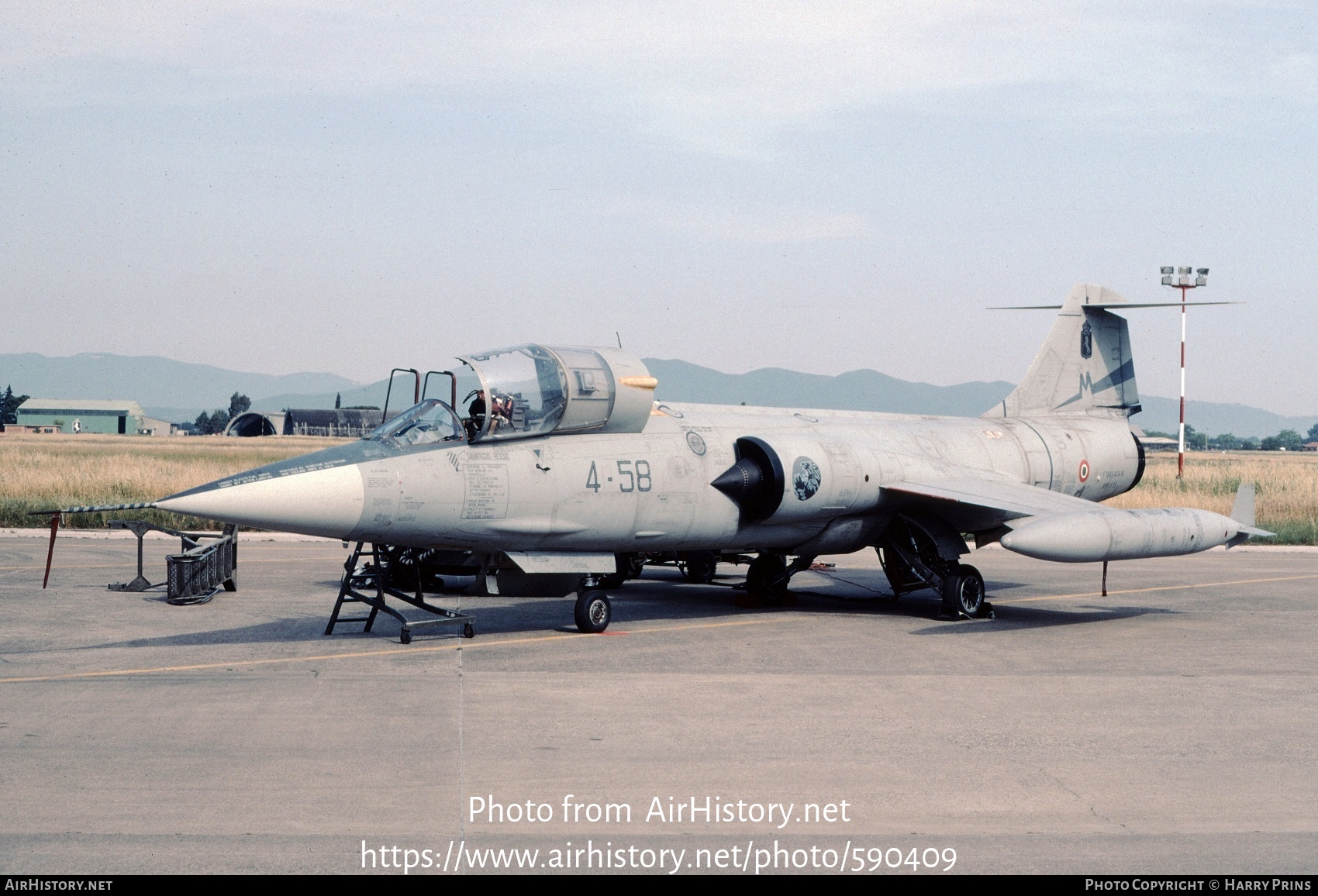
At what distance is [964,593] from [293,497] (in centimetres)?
840

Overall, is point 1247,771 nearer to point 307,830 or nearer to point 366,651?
point 307,830

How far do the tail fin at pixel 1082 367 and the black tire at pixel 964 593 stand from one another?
4.94 m

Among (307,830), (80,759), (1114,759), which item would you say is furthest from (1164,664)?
(80,759)

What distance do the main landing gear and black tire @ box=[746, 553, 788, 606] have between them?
1383 millimetres

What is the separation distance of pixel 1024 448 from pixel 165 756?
44.5 feet

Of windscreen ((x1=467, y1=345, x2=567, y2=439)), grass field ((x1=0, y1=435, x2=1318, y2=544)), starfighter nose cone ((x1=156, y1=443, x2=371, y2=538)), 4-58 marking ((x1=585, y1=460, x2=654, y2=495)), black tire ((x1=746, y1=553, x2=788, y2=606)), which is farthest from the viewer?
grass field ((x1=0, y1=435, x2=1318, y2=544))

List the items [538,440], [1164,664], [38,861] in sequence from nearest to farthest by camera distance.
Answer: [38,861]
[1164,664]
[538,440]

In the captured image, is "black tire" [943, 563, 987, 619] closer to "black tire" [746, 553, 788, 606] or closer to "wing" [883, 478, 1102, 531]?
"wing" [883, 478, 1102, 531]

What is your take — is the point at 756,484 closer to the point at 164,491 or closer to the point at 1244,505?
the point at 1244,505

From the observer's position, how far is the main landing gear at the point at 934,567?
15273 millimetres

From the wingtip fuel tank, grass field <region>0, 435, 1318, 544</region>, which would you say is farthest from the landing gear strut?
grass field <region>0, 435, 1318, 544</region>

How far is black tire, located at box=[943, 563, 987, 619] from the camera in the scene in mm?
15188

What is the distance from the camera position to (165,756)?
772 centimetres

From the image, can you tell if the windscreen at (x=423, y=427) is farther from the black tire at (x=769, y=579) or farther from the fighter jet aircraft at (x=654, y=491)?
the black tire at (x=769, y=579)
